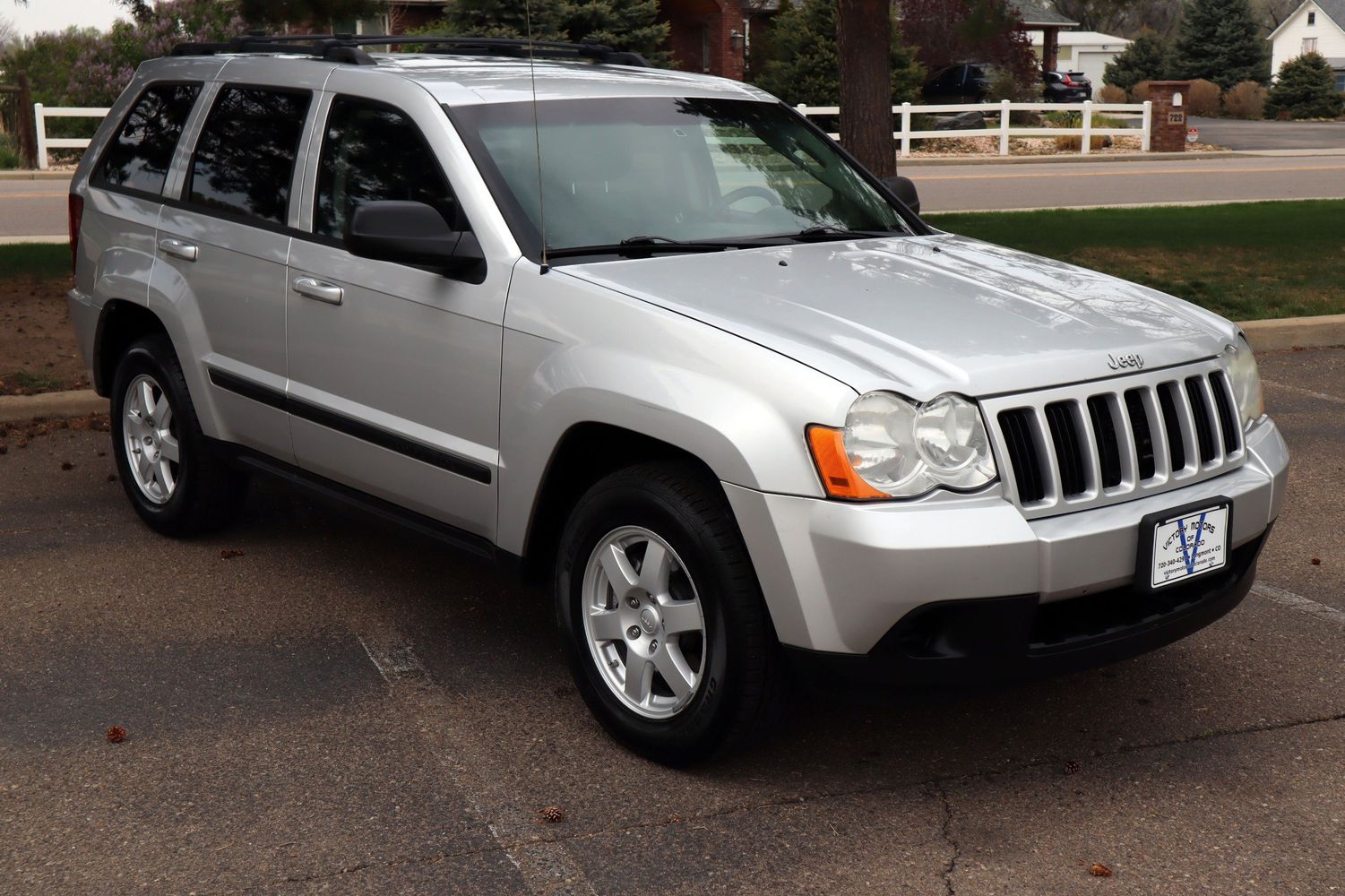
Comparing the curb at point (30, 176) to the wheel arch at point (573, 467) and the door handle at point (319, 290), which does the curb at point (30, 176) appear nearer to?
the door handle at point (319, 290)

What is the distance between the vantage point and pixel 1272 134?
4022 cm

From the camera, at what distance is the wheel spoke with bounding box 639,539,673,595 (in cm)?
392

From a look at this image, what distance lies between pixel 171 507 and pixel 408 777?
96.4 inches

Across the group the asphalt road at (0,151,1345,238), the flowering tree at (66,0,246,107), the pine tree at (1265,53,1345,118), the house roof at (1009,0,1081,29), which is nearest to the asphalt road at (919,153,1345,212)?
the asphalt road at (0,151,1345,238)

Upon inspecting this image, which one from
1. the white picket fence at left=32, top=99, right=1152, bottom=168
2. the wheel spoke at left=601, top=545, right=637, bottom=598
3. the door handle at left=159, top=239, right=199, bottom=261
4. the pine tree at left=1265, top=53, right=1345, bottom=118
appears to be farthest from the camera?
the pine tree at left=1265, top=53, right=1345, bottom=118

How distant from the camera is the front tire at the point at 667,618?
12.2ft

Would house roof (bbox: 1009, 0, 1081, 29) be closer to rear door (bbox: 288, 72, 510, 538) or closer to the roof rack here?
the roof rack

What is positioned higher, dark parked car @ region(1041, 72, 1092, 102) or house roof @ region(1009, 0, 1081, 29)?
house roof @ region(1009, 0, 1081, 29)

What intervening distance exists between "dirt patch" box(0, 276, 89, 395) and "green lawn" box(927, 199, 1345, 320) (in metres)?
7.85

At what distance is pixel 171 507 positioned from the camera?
19.6 feet

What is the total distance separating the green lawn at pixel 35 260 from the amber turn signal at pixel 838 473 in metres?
9.91

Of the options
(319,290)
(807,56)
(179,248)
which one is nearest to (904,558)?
(319,290)

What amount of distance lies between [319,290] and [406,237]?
2.39 ft

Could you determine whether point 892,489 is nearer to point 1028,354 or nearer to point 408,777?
point 1028,354
